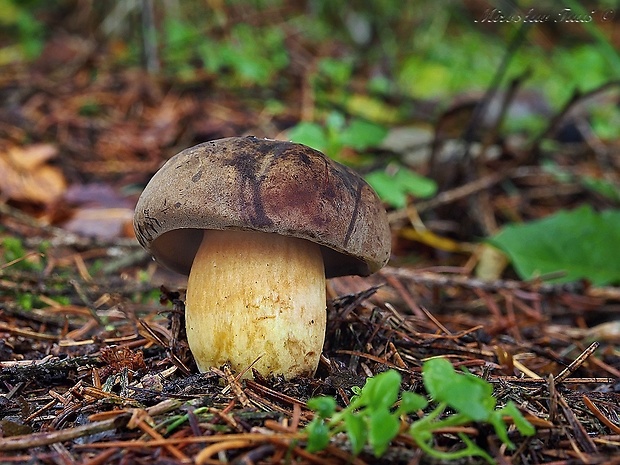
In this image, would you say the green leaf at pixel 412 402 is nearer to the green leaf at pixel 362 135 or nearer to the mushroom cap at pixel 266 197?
the mushroom cap at pixel 266 197

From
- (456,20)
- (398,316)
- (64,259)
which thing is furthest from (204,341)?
(456,20)

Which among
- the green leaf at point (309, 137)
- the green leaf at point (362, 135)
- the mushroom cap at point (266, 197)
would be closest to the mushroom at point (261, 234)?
the mushroom cap at point (266, 197)

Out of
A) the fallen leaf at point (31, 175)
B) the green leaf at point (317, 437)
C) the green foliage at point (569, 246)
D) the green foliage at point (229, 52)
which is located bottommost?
the green foliage at point (569, 246)

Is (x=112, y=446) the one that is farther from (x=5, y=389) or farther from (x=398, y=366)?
(x=398, y=366)

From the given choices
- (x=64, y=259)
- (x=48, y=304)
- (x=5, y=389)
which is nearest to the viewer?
(x=5, y=389)

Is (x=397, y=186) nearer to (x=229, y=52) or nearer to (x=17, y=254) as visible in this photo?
(x=17, y=254)

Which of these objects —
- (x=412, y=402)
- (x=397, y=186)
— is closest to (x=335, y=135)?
(x=397, y=186)
